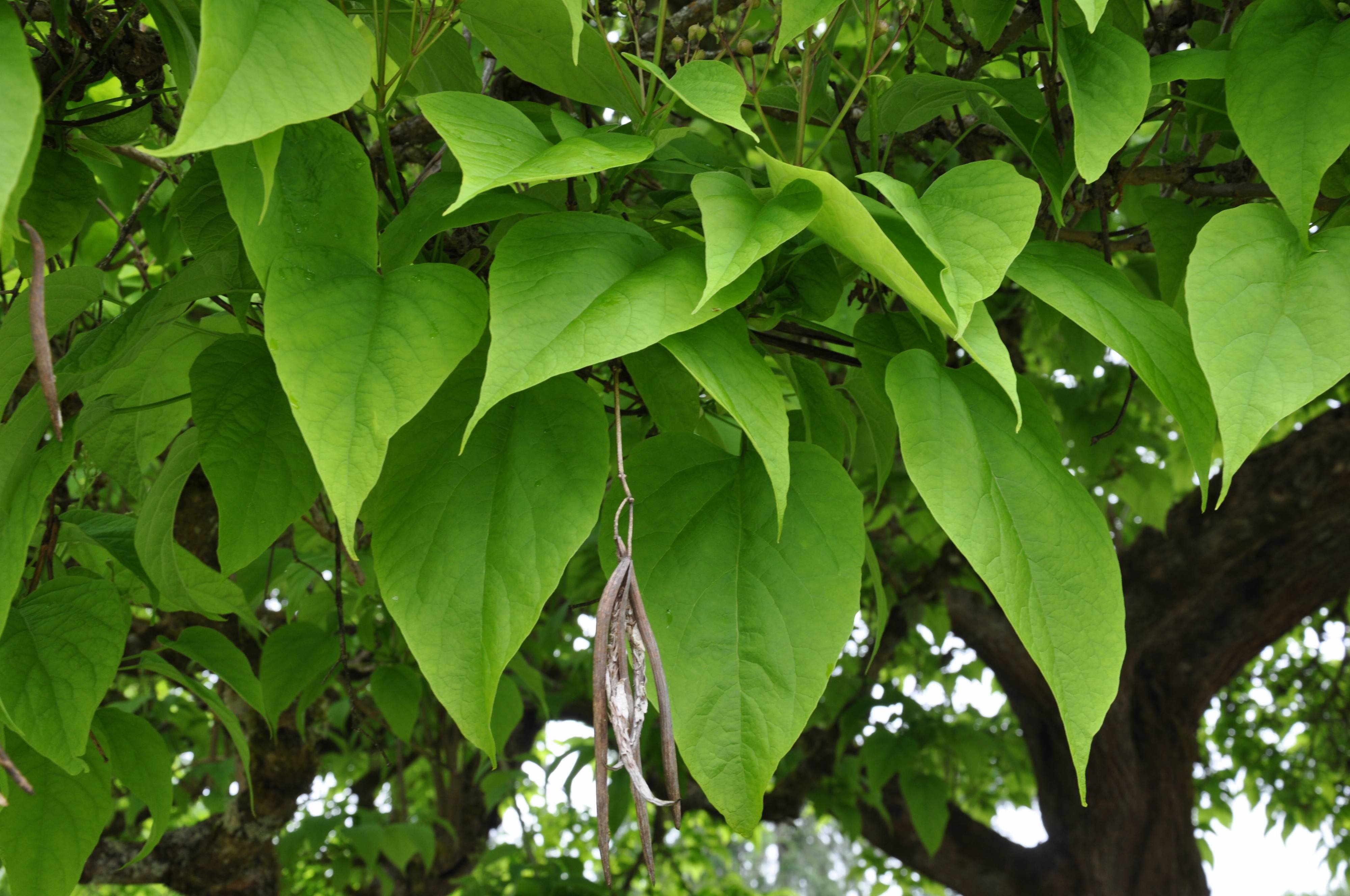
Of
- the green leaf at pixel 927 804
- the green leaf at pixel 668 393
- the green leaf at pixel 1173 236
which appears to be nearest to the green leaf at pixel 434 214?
the green leaf at pixel 668 393

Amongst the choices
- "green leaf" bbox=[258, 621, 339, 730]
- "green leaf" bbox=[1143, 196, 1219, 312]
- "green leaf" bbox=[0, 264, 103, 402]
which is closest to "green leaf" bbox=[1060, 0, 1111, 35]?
"green leaf" bbox=[1143, 196, 1219, 312]

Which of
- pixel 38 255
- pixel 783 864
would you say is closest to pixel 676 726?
pixel 38 255

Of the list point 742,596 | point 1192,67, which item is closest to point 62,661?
point 742,596

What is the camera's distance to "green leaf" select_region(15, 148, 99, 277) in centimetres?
62

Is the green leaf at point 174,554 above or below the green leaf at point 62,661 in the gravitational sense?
above

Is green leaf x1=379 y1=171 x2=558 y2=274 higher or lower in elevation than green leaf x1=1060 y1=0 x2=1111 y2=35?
lower

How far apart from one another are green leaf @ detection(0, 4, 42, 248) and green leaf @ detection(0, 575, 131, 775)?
303mm

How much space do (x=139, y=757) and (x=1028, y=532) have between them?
604 millimetres

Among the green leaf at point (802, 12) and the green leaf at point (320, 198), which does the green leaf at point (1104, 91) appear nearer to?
the green leaf at point (802, 12)

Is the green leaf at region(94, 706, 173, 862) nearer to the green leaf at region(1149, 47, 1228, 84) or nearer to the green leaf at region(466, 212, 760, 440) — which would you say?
the green leaf at region(466, 212, 760, 440)

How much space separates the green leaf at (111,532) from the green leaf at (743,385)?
1.50 ft

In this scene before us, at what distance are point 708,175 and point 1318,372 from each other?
28 centimetres

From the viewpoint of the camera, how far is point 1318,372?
44 centimetres

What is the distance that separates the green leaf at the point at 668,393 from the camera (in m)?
0.59
